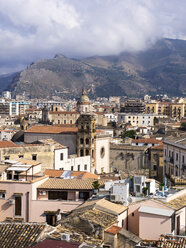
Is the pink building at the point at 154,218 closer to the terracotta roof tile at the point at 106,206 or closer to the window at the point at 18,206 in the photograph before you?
the terracotta roof tile at the point at 106,206

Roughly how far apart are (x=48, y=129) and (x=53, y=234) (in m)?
44.5

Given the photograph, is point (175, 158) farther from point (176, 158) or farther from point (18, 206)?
point (18, 206)

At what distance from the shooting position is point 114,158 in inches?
2719

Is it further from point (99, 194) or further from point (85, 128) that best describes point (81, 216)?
point (85, 128)

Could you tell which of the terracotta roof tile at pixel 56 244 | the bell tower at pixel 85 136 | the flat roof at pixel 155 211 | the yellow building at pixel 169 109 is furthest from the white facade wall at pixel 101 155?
the yellow building at pixel 169 109

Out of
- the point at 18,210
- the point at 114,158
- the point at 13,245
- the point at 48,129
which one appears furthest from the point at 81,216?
the point at 114,158

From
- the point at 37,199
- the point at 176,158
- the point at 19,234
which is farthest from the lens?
the point at 176,158

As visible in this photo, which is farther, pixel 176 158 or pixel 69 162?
pixel 69 162

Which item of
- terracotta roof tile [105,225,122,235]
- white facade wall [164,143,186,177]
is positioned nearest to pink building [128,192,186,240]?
terracotta roof tile [105,225,122,235]

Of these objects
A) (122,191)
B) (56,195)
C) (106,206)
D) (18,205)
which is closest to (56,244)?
(106,206)

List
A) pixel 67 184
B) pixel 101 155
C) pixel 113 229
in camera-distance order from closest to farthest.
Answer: pixel 113 229 < pixel 67 184 < pixel 101 155

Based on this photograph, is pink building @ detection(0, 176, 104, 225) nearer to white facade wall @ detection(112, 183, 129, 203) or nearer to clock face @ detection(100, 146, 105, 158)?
white facade wall @ detection(112, 183, 129, 203)

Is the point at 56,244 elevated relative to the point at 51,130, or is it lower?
lower

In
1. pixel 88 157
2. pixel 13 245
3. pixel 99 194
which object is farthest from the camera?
pixel 88 157
